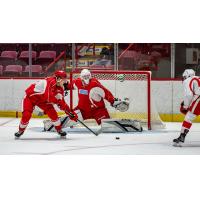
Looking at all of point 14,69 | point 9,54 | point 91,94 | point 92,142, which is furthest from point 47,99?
point 14,69

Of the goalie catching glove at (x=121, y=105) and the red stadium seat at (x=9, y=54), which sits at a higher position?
the red stadium seat at (x=9, y=54)

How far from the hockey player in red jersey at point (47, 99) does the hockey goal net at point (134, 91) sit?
68 centimetres

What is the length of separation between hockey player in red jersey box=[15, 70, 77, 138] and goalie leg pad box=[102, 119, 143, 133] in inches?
14.6

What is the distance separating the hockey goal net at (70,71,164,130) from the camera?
603 cm

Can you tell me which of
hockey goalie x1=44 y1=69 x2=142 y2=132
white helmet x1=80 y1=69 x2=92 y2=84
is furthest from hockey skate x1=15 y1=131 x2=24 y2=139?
white helmet x1=80 y1=69 x2=92 y2=84

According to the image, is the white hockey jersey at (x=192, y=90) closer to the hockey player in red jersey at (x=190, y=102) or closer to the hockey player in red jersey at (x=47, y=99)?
the hockey player in red jersey at (x=190, y=102)

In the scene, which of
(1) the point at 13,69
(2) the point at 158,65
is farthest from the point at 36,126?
(2) the point at 158,65

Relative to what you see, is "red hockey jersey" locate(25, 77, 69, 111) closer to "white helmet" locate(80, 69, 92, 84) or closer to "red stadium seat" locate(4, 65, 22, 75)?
"white helmet" locate(80, 69, 92, 84)

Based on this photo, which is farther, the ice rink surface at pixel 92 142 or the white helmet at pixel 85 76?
the white helmet at pixel 85 76

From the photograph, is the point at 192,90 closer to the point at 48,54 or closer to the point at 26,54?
the point at 48,54

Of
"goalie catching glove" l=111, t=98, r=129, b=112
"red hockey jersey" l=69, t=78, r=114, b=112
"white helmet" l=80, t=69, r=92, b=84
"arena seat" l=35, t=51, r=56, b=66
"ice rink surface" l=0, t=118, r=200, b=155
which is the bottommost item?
"ice rink surface" l=0, t=118, r=200, b=155

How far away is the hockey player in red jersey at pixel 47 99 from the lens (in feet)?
17.5

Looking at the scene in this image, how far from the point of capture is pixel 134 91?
6.12 m

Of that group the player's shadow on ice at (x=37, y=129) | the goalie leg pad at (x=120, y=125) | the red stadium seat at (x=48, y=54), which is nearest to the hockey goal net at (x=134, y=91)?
the goalie leg pad at (x=120, y=125)
